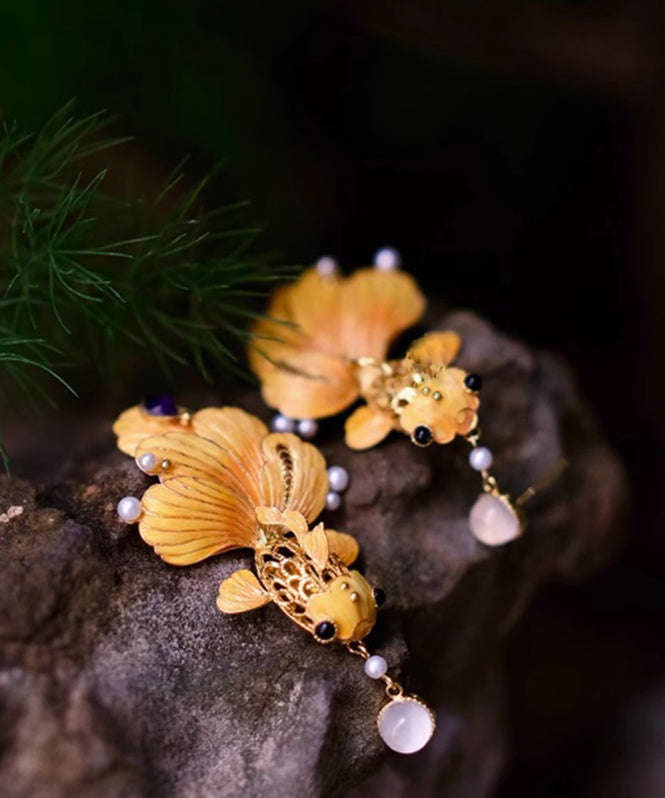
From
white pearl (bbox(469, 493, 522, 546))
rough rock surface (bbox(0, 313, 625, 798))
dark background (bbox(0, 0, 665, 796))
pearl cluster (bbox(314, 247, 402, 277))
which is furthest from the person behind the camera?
dark background (bbox(0, 0, 665, 796))

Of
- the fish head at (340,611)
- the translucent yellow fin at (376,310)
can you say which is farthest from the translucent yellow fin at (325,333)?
the fish head at (340,611)

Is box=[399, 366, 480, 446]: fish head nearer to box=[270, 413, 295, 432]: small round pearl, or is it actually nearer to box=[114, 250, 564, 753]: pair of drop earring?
box=[114, 250, 564, 753]: pair of drop earring

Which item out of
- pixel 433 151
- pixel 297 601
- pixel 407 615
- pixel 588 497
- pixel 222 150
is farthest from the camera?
pixel 433 151

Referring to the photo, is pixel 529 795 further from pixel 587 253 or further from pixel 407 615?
pixel 587 253

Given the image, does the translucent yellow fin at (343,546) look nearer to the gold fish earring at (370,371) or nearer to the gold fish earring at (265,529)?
the gold fish earring at (265,529)

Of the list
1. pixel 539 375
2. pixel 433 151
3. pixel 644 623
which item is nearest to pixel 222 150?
pixel 433 151

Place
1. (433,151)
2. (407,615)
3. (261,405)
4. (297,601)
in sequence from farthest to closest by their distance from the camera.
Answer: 1. (433,151)
2. (261,405)
3. (407,615)
4. (297,601)

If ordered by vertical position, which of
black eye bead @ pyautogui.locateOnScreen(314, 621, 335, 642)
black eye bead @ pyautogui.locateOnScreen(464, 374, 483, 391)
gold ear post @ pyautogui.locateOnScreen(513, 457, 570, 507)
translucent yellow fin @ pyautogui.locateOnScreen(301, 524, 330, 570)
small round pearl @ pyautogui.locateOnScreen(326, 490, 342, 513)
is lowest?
gold ear post @ pyautogui.locateOnScreen(513, 457, 570, 507)

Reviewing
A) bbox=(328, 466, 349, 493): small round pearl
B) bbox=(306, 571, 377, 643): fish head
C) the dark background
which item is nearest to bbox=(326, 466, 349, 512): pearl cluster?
bbox=(328, 466, 349, 493): small round pearl
